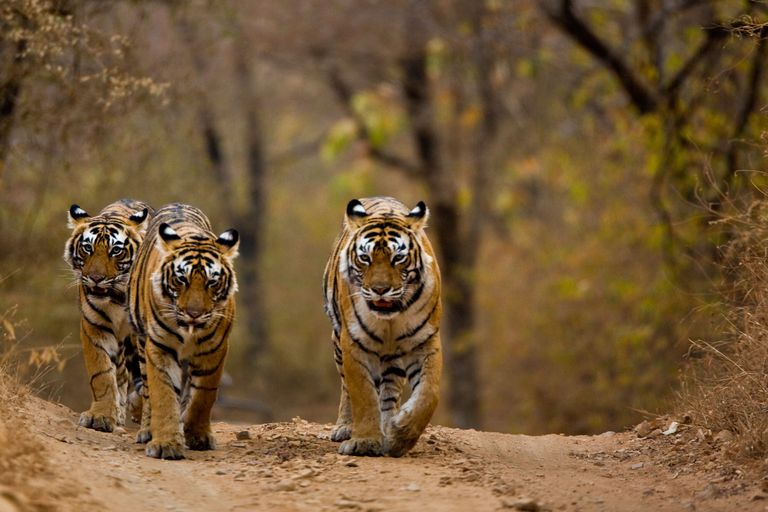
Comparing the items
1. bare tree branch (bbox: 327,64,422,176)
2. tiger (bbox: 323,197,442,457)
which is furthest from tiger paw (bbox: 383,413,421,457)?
bare tree branch (bbox: 327,64,422,176)

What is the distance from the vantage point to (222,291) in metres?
8.45

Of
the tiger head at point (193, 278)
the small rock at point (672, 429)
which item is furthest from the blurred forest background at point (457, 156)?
the tiger head at point (193, 278)

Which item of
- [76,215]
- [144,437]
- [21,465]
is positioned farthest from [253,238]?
[21,465]

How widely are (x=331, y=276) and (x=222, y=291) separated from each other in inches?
40.7

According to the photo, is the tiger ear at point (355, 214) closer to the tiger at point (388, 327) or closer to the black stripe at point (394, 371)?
the tiger at point (388, 327)

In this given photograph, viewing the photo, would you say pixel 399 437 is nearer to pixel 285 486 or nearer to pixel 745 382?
pixel 285 486

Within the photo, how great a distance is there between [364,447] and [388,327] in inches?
30.5

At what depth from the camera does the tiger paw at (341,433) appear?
917 centimetres

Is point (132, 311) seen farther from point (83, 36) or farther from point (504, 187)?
point (504, 187)

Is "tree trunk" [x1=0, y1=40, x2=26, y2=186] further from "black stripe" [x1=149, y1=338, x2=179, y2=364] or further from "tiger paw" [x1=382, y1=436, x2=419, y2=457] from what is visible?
"tiger paw" [x1=382, y1=436, x2=419, y2=457]

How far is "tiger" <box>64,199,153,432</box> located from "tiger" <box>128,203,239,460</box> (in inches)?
16.3

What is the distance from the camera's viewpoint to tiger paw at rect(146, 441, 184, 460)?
820 cm

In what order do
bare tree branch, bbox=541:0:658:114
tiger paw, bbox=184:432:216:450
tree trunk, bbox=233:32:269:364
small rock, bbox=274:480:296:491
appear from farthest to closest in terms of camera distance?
tree trunk, bbox=233:32:269:364
bare tree branch, bbox=541:0:658:114
tiger paw, bbox=184:432:216:450
small rock, bbox=274:480:296:491

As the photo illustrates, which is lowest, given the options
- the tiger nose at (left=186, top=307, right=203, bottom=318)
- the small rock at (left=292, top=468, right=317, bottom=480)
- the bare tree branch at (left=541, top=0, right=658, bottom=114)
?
the small rock at (left=292, top=468, right=317, bottom=480)
